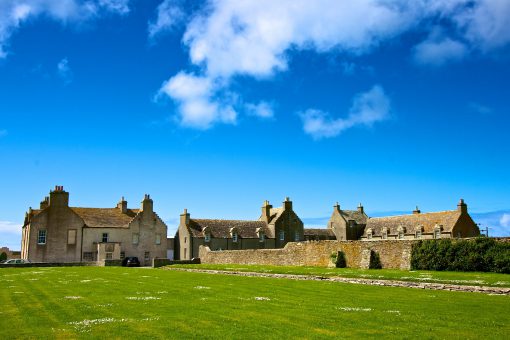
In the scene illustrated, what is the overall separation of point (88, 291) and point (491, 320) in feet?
53.9

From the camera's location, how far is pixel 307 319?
13547mm

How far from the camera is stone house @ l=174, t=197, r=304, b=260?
72562 millimetres

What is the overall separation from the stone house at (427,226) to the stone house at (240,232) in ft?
41.6

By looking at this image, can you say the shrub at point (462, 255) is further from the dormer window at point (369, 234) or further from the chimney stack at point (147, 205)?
the chimney stack at point (147, 205)

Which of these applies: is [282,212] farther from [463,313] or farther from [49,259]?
[463,313]

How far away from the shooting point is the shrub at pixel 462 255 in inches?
1280

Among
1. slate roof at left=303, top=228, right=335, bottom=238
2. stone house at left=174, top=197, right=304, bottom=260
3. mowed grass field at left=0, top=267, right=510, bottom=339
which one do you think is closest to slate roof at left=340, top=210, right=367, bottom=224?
slate roof at left=303, top=228, right=335, bottom=238

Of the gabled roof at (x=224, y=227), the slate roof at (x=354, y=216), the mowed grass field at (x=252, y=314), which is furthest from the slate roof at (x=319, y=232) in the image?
the mowed grass field at (x=252, y=314)

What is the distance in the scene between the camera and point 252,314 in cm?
1459

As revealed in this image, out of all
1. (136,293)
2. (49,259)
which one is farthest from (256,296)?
(49,259)

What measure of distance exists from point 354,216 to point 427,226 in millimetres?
17330

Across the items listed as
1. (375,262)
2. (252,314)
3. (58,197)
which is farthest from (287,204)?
(252,314)

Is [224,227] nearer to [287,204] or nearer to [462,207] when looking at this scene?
[287,204]

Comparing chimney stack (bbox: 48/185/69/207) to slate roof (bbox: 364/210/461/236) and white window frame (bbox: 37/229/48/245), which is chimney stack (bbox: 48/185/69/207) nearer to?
white window frame (bbox: 37/229/48/245)
